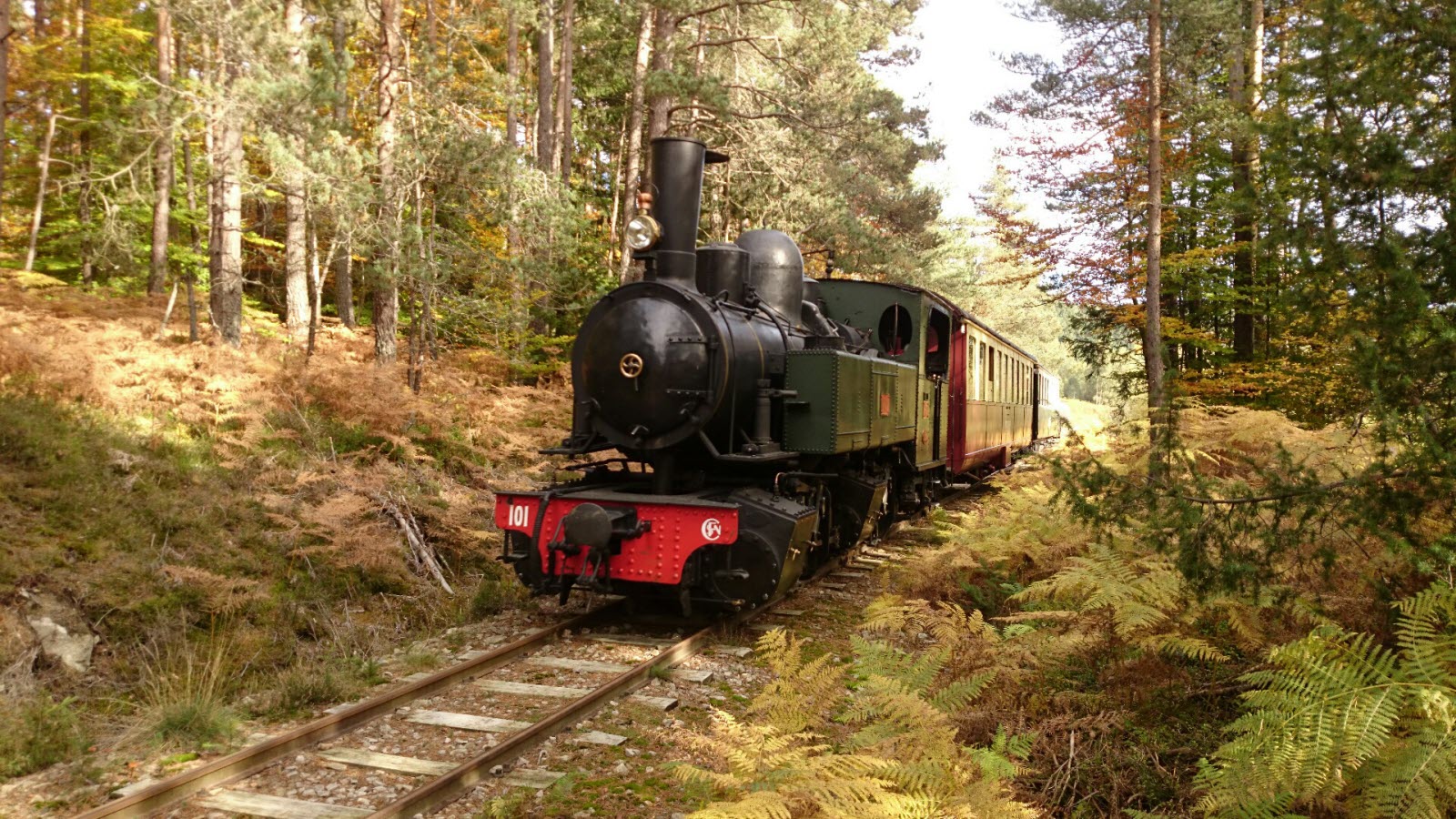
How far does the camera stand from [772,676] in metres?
6.06

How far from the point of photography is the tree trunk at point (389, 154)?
1114 centimetres

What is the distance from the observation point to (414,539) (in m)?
7.90

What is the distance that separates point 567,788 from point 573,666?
1891mm

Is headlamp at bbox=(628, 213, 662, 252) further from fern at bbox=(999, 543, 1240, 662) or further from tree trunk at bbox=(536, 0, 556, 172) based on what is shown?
tree trunk at bbox=(536, 0, 556, 172)

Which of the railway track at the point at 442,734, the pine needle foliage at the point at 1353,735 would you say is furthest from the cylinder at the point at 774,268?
the pine needle foliage at the point at 1353,735

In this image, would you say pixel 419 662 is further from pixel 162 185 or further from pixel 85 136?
pixel 85 136

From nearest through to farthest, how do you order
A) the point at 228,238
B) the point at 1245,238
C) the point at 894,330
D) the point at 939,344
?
the point at 894,330 < the point at 939,344 < the point at 228,238 < the point at 1245,238

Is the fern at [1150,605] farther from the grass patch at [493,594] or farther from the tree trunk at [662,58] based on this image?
the tree trunk at [662,58]

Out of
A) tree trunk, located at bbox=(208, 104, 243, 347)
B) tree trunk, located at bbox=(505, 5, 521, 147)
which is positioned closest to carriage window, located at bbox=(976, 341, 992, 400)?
tree trunk, located at bbox=(505, 5, 521, 147)

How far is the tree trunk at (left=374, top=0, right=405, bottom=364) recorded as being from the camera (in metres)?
11.1

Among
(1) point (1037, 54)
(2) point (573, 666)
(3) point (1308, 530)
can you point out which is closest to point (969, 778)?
(3) point (1308, 530)

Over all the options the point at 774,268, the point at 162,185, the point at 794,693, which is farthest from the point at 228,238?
the point at 794,693

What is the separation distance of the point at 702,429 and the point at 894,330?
3.74 meters

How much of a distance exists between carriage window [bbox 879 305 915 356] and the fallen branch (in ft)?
16.9
